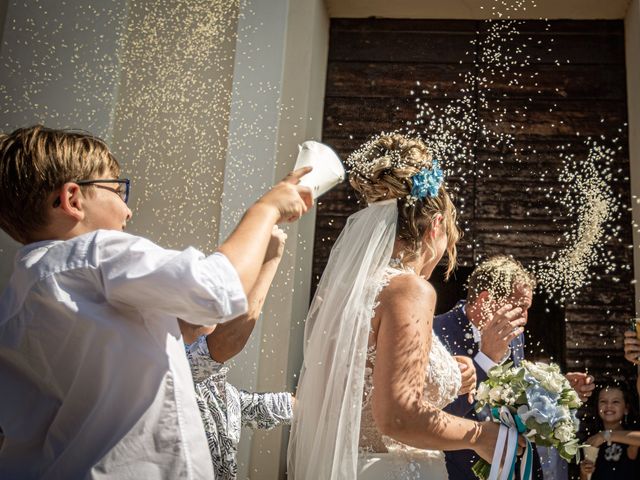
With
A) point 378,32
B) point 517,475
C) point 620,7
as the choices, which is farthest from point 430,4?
point 517,475

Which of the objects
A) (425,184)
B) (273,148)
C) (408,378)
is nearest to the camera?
(408,378)

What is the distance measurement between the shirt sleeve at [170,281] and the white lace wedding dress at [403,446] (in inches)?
42.2

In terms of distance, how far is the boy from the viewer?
142cm

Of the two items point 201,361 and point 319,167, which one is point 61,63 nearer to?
point 201,361

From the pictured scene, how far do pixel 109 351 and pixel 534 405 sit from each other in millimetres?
1662

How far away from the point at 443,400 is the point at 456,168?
8.47 ft

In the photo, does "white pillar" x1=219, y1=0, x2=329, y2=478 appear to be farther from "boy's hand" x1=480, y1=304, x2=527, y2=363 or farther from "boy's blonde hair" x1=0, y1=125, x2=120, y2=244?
"boy's blonde hair" x1=0, y1=125, x2=120, y2=244

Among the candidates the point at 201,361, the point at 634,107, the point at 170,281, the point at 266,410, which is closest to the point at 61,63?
the point at 266,410

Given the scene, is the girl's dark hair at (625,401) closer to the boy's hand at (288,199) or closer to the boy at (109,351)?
the boy's hand at (288,199)

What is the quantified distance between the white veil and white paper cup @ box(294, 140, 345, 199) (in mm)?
500

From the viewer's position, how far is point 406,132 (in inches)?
193

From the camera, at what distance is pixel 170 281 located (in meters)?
1.39

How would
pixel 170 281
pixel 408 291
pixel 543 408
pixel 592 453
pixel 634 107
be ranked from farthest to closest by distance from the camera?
1. pixel 634 107
2. pixel 592 453
3. pixel 543 408
4. pixel 408 291
5. pixel 170 281

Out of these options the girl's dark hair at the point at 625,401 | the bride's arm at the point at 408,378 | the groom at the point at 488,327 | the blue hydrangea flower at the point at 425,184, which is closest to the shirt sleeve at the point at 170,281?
the bride's arm at the point at 408,378
